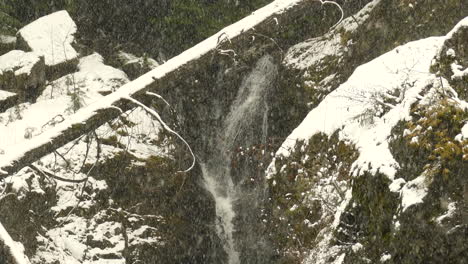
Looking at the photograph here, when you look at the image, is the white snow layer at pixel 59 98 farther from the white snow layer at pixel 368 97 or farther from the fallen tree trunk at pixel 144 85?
the white snow layer at pixel 368 97

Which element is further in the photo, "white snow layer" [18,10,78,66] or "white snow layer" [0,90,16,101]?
"white snow layer" [18,10,78,66]

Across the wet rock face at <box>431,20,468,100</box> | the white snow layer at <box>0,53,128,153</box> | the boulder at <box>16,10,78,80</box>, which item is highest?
the boulder at <box>16,10,78,80</box>

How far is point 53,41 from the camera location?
13.3 meters

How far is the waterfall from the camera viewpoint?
34.1 feet

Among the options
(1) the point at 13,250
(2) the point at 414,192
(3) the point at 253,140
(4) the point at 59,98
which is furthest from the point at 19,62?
(2) the point at 414,192

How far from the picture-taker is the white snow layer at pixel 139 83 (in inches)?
263

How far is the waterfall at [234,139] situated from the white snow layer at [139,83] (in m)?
2.51

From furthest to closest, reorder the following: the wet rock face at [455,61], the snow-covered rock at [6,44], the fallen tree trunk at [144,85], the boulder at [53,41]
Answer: the snow-covered rock at [6,44] < the boulder at [53,41] < the fallen tree trunk at [144,85] < the wet rock face at [455,61]

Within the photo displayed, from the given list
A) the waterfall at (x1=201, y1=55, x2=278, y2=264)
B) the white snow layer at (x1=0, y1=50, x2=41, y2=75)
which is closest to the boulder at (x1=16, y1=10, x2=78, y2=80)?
the white snow layer at (x1=0, y1=50, x2=41, y2=75)

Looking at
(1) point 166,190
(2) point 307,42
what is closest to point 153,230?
(1) point 166,190

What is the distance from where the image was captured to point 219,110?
11711mm

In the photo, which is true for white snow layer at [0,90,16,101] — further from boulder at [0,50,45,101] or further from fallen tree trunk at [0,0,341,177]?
fallen tree trunk at [0,0,341,177]

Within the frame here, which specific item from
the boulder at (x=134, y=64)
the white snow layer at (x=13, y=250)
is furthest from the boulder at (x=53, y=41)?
the white snow layer at (x=13, y=250)

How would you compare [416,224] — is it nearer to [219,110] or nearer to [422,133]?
[422,133]
